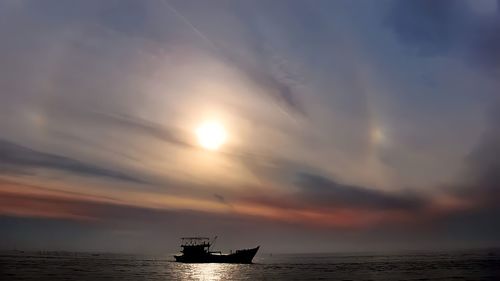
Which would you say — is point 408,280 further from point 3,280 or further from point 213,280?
point 3,280

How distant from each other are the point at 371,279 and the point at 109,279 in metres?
79.9

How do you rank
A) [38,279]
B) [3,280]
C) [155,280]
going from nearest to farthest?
[3,280], [38,279], [155,280]

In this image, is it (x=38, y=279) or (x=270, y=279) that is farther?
(x=270, y=279)

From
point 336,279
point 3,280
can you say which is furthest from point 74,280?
point 336,279

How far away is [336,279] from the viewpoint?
468ft

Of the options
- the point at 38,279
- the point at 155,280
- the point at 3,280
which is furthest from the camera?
the point at 155,280

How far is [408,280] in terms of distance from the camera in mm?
132625

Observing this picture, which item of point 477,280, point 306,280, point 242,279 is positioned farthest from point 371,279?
point 242,279

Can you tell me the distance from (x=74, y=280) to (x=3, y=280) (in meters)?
18.5

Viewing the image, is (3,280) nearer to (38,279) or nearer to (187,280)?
(38,279)

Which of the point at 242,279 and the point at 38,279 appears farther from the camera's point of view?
the point at 242,279

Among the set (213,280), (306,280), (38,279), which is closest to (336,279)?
(306,280)

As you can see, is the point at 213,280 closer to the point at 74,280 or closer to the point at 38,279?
the point at 74,280

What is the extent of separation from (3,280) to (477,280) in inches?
5040
